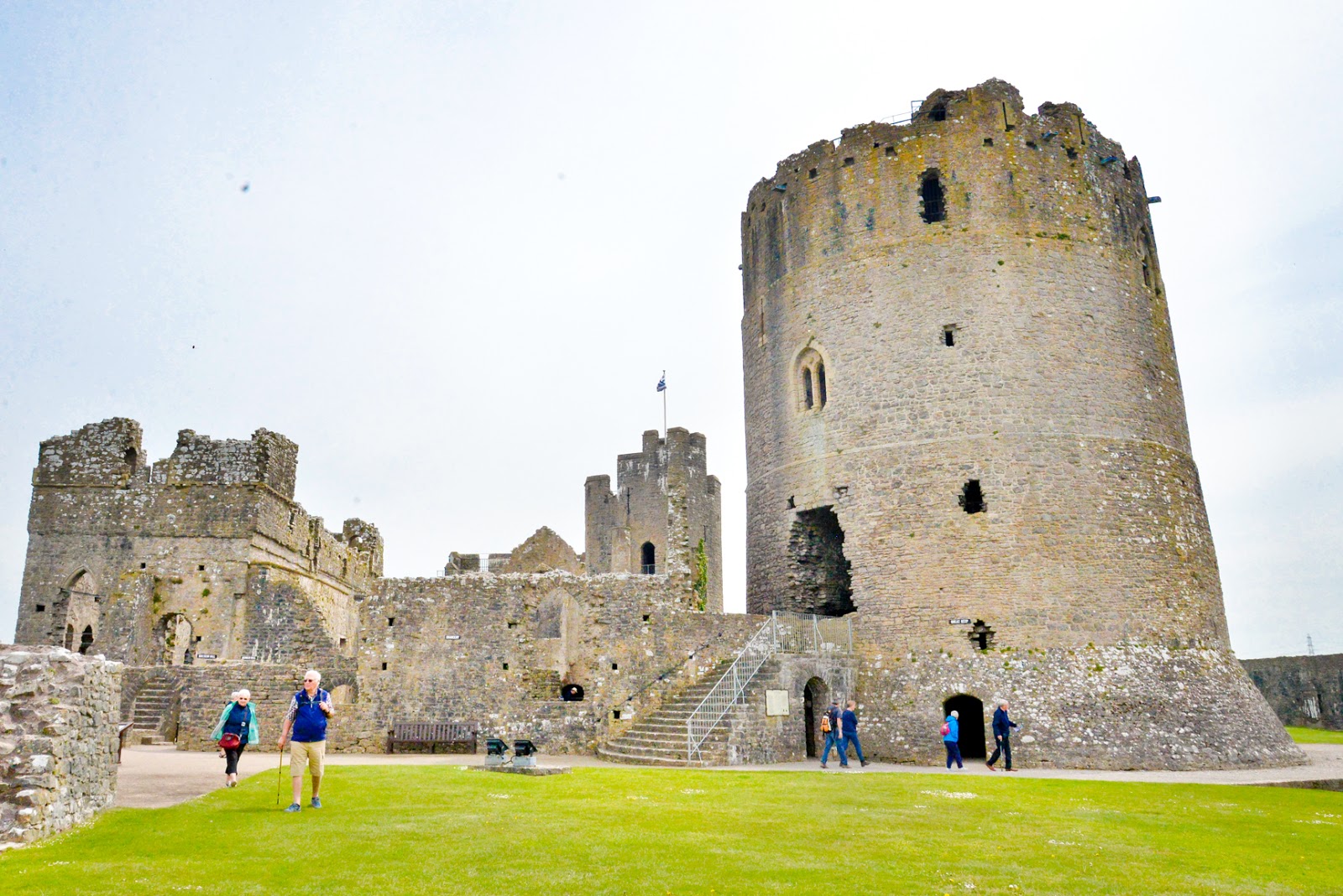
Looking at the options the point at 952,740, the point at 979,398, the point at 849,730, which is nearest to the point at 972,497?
the point at 979,398

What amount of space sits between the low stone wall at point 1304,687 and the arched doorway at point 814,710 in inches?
664

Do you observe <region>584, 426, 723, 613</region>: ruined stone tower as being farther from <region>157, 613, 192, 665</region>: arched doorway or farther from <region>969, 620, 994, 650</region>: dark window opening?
<region>969, 620, 994, 650</region>: dark window opening

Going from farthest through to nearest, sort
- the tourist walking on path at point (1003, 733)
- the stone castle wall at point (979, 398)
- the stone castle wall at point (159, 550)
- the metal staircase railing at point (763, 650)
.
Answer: the stone castle wall at point (159, 550)
the stone castle wall at point (979, 398)
the metal staircase railing at point (763, 650)
the tourist walking on path at point (1003, 733)

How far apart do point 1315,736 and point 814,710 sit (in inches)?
657

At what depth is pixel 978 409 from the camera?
20.6m

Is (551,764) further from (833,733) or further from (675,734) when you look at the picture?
(833,733)

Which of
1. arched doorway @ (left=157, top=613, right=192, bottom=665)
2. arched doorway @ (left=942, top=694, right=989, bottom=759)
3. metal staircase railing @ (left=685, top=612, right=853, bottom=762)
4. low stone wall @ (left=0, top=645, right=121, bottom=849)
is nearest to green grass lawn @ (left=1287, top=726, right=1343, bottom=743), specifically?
arched doorway @ (left=942, top=694, right=989, bottom=759)

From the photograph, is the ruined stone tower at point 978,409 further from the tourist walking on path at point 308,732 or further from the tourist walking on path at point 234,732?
the tourist walking on path at point 308,732

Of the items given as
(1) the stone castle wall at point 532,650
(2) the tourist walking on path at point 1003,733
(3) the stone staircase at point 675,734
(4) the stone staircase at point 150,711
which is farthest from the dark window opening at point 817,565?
(4) the stone staircase at point 150,711

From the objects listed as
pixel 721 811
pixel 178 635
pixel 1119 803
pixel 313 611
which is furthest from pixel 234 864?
pixel 178 635

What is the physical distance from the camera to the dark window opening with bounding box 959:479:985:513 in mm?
20391

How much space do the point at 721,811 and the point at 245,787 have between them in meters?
6.18

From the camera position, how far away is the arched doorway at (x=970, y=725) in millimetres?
20391

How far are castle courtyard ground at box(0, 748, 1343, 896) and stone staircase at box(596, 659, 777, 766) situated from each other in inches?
155
